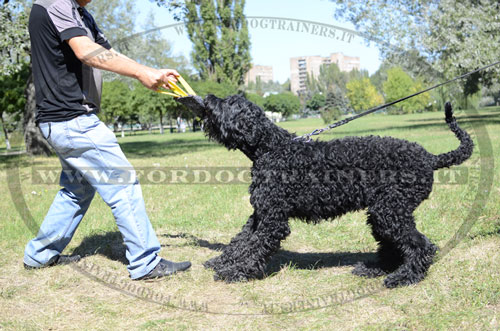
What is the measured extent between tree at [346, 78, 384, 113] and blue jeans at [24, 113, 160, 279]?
59.0 meters

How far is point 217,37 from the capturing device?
2133cm

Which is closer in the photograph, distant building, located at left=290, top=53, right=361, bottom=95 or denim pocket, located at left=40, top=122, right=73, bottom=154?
denim pocket, located at left=40, top=122, right=73, bottom=154

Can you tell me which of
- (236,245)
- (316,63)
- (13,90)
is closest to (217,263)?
(236,245)

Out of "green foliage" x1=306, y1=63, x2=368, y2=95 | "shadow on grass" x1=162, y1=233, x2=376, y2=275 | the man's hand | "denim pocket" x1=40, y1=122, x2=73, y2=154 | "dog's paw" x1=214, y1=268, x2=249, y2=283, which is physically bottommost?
"shadow on grass" x1=162, y1=233, x2=376, y2=275

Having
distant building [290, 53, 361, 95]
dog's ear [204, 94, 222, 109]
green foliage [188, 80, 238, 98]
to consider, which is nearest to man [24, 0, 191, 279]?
dog's ear [204, 94, 222, 109]

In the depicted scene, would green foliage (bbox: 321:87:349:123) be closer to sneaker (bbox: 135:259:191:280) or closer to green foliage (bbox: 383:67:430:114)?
green foliage (bbox: 383:67:430:114)

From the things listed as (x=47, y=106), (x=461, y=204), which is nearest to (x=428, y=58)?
(x=461, y=204)

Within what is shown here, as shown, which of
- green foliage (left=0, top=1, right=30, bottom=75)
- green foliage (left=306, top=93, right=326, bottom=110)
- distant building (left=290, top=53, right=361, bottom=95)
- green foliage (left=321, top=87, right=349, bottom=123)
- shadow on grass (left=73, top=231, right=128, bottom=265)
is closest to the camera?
shadow on grass (left=73, top=231, right=128, bottom=265)

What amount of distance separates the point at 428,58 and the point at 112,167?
21.1 m

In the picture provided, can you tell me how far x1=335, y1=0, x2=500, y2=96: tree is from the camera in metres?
17.9

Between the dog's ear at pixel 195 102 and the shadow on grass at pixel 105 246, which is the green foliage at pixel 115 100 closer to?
the shadow on grass at pixel 105 246

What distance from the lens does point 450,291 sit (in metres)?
3.32

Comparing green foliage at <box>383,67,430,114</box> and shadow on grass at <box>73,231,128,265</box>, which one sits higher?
green foliage at <box>383,67,430,114</box>

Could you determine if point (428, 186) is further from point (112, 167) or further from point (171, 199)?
point (171, 199)
